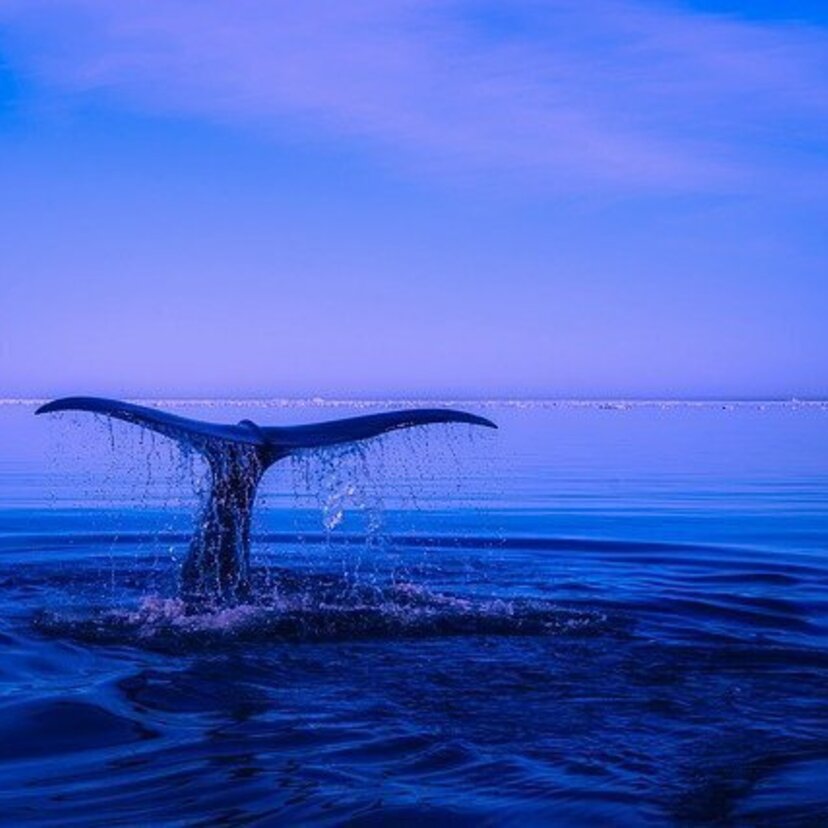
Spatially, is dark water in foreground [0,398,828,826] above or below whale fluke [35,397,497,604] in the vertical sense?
below

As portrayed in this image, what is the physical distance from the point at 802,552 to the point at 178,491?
1314 cm

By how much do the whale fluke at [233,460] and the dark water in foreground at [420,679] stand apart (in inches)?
7.2

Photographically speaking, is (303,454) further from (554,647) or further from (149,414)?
(554,647)

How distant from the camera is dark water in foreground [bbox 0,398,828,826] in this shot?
469 cm

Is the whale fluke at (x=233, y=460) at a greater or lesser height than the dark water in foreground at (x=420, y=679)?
greater

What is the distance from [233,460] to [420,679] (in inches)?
111

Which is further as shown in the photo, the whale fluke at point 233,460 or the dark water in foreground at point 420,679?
the whale fluke at point 233,460

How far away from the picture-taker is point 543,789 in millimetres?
4750

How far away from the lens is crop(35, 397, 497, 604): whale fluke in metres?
8.09

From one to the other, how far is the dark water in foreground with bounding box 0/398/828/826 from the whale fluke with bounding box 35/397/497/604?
0.60 ft

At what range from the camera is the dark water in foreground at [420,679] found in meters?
4.69

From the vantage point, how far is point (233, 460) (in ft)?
29.1

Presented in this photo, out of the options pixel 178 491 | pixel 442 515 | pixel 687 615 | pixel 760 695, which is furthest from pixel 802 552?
pixel 178 491

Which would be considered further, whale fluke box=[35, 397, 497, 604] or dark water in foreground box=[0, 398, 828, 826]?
whale fluke box=[35, 397, 497, 604]
